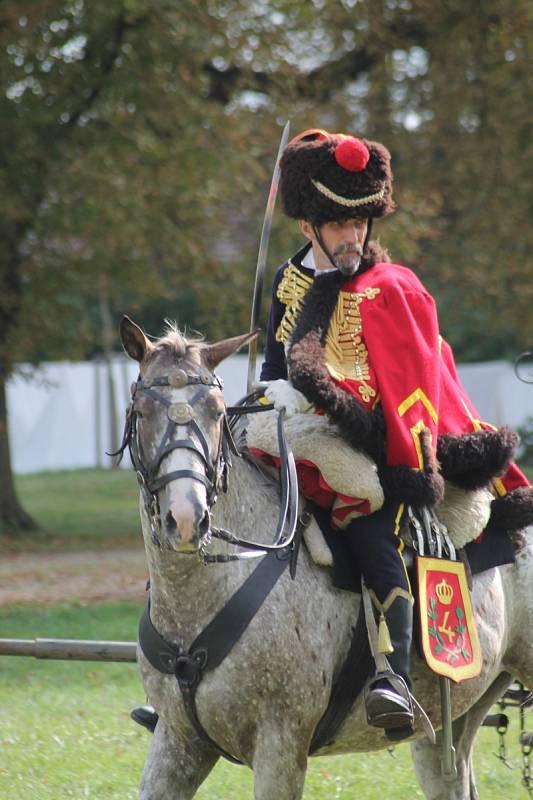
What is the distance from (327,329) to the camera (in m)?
4.27

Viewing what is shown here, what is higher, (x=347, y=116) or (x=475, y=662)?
(x=347, y=116)

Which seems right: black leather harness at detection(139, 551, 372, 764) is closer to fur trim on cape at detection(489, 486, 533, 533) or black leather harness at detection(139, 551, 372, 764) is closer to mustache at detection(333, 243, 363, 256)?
fur trim on cape at detection(489, 486, 533, 533)

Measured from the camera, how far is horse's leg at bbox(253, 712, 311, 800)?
3.85 metres

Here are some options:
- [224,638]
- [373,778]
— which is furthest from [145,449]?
[373,778]

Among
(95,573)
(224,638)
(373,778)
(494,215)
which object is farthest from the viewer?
(494,215)

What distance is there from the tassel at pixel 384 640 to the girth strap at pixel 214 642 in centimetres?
39

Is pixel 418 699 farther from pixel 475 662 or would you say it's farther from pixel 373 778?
pixel 373 778

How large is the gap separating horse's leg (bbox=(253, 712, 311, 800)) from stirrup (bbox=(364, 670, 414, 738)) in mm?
258

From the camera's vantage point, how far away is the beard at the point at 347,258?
4320 mm

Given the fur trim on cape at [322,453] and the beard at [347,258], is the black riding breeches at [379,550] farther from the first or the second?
the beard at [347,258]

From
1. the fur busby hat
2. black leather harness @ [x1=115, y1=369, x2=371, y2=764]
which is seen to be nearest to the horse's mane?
black leather harness @ [x1=115, y1=369, x2=371, y2=764]

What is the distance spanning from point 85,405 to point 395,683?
2177 centimetres

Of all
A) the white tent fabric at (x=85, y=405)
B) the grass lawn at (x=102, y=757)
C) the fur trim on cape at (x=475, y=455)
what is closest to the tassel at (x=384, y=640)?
the fur trim on cape at (x=475, y=455)

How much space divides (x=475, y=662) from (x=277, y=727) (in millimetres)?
892
